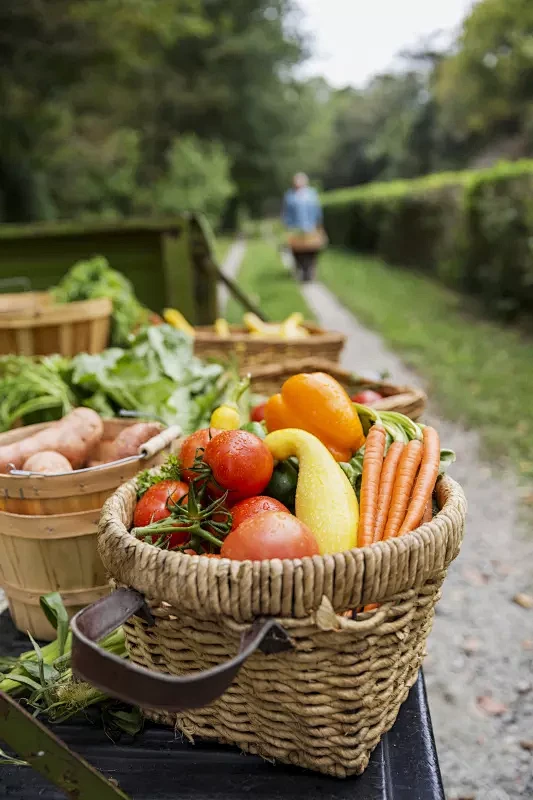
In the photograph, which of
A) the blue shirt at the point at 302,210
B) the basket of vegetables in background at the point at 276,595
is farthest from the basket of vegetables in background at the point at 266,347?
the blue shirt at the point at 302,210

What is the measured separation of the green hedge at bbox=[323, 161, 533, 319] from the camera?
9570 millimetres

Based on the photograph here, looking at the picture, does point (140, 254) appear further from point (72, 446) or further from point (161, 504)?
point (161, 504)

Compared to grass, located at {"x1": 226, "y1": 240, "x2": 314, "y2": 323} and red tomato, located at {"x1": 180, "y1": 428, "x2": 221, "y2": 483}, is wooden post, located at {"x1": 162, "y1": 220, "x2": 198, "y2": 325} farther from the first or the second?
grass, located at {"x1": 226, "y1": 240, "x2": 314, "y2": 323}

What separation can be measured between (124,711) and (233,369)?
5.56 feet

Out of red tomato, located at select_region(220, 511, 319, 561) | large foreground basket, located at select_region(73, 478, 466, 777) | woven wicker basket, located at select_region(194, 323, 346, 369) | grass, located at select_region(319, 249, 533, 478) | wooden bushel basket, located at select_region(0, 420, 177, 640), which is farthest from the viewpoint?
grass, located at select_region(319, 249, 533, 478)

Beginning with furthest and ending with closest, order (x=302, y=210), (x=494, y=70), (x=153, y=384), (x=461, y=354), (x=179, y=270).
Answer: (x=494, y=70), (x=302, y=210), (x=461, y=354), (x=179, y=270), (x=153, y=384)

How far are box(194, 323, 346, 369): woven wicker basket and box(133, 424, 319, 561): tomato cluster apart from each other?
5.82 ft

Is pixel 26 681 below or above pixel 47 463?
below

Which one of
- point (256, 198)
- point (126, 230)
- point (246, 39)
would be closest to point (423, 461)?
point (126, 230)

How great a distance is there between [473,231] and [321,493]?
35.8 feet

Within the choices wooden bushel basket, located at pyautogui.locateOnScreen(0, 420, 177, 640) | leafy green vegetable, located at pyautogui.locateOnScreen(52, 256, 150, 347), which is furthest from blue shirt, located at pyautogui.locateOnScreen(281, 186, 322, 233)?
wooden bushel basket, located at pyautogui.locateOnScreen(0, 420, 177, 640)

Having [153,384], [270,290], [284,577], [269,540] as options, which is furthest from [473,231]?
[284,577]

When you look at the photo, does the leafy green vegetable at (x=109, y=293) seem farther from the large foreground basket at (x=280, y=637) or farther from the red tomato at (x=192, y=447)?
the large foreground basket at (x=280, y=637)

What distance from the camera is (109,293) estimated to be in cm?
371
